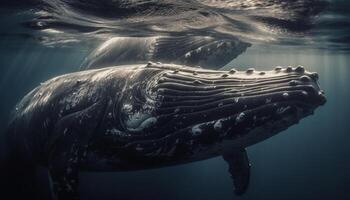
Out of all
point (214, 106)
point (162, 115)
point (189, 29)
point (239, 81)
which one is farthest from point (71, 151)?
point (189, 29)

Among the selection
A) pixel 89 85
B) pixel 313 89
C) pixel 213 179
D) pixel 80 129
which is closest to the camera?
pixel 313 89

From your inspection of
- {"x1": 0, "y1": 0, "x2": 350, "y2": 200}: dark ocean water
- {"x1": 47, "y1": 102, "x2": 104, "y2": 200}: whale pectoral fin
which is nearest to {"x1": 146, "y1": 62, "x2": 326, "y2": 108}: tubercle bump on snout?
{"x1": 47, "y1": 102, "x2": 104, "y2": 200}: whale pectoral fin

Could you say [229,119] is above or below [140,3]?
below

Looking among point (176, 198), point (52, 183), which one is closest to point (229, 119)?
point (52, 183)

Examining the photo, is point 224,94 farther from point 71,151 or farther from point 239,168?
point 239,168

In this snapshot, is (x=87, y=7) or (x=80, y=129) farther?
(x=87, y=7)

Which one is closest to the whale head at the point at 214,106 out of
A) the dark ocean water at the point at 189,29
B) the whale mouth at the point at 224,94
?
the whale mouth at the point at 224,94

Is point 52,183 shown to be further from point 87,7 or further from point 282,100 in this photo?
point 87,7
